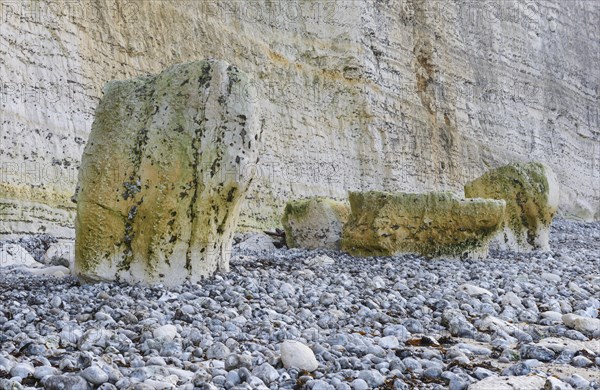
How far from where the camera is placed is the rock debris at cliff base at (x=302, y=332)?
238cm

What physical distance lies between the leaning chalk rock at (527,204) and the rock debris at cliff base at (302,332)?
3753 millimetres

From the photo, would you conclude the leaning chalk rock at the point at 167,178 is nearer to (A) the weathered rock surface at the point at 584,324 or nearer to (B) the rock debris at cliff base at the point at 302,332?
(B) the rock debris at cliff base at the point at 302,332

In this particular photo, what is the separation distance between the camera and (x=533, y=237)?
937 cm

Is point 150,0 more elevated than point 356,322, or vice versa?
point 150,0

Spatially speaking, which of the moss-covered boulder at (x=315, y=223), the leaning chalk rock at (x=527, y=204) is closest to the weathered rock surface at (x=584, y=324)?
the moss-covered boulder at (x=315, y=223)

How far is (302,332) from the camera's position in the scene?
10.7 ft

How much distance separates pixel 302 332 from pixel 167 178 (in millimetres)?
1968

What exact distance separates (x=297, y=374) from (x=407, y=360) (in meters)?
0.53

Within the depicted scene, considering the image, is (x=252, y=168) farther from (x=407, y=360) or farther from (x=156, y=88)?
(x=407, y=360)

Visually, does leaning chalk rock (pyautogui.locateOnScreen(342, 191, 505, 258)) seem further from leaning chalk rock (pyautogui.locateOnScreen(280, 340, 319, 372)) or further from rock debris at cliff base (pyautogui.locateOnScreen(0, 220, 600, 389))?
leaning chalk rock (pyautogui.locateOnScreen(280, 340, 319, 372))

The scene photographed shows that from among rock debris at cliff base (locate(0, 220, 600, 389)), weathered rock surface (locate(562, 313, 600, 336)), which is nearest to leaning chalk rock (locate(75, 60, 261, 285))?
rock debris at cliff base (locate(0, 220, 600, 389))

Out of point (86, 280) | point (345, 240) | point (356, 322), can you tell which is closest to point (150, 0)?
point (345, 240)

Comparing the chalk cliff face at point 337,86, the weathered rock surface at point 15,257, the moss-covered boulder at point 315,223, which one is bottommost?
the weathered rock surface at point 15,257

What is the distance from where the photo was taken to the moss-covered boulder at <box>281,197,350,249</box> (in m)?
8.87
